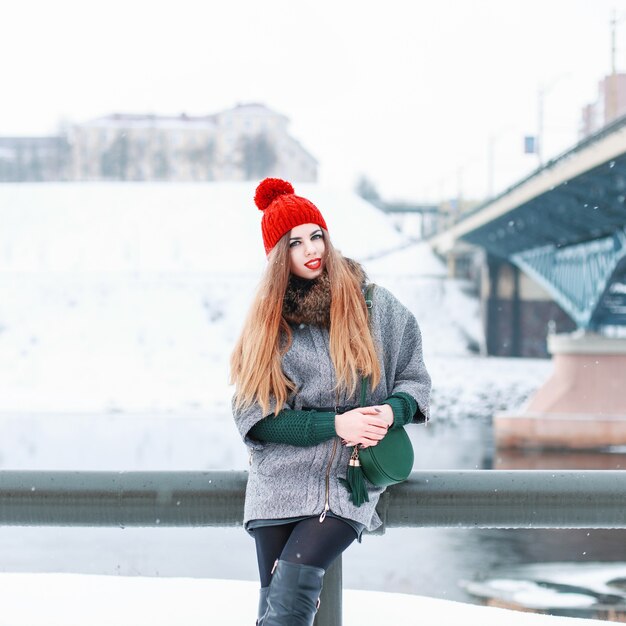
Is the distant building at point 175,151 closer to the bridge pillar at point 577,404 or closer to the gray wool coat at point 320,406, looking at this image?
the bridge pillar at point 577,404

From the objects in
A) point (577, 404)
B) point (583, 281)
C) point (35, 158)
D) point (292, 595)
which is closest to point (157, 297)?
point (577, 404)

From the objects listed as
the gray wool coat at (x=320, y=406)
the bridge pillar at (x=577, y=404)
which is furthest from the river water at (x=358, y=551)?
the gray wool coat at (x=320, y=406)

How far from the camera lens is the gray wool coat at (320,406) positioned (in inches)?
94.4

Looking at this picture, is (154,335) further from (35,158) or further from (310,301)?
(35,158)

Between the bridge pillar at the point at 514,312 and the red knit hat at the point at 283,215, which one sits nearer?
the red knit hat at the point at 283,215

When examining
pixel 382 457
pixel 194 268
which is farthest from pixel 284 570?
pixel 194 268

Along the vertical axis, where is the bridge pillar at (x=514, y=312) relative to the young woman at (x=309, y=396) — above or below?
above

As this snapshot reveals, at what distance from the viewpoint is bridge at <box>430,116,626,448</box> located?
65.9ft

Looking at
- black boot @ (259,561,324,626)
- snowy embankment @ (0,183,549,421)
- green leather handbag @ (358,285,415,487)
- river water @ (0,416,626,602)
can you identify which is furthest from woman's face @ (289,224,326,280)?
snowy embankment @ (0,183,549,421)

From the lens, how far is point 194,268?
211 ft

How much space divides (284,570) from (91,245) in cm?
6919

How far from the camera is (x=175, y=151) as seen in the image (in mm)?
92250

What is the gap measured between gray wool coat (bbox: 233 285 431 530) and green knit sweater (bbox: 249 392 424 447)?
0.03 metres

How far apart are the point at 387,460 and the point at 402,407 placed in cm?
15
